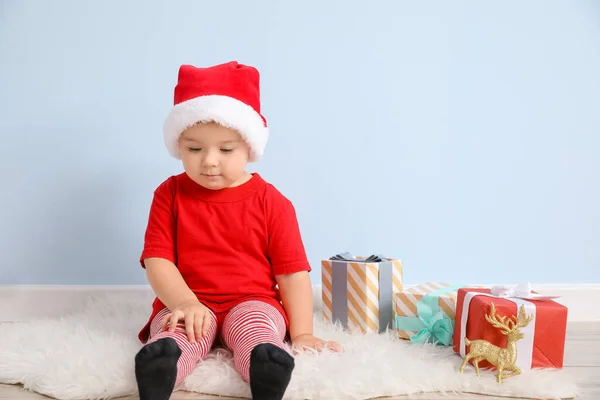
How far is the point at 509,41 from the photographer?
1.54m

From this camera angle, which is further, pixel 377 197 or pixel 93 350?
pixel 377 197

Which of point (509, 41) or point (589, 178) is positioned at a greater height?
point (509, 41)

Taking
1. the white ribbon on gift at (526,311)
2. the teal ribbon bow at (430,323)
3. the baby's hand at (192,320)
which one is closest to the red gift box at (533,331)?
the white ribbon on gift at (526,311)

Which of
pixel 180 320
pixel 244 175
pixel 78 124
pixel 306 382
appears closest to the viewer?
pixel 306 382

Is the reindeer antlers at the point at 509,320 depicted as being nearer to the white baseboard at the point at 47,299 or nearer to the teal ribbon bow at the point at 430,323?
the teal ribbon bow at the point at 430,323

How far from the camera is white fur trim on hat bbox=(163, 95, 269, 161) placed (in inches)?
40.1

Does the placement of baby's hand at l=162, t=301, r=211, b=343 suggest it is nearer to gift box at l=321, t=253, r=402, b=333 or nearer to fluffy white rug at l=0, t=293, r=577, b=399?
fluffy white rug at l=0, t=293, r=577, b=399

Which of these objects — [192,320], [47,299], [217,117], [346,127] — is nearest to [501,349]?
[192,320]

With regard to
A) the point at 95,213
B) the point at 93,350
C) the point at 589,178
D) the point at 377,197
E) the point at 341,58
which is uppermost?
the point at 341,58

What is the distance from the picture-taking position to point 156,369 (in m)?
0.74

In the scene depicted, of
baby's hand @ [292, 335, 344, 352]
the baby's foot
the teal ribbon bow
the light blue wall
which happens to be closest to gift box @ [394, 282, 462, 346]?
the teal ribbon bow

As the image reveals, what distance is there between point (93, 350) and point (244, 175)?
0.48 meters

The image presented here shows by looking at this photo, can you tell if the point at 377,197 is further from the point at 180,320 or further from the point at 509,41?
the point at 180,320

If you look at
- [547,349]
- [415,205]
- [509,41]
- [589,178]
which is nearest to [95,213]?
[415,205]
